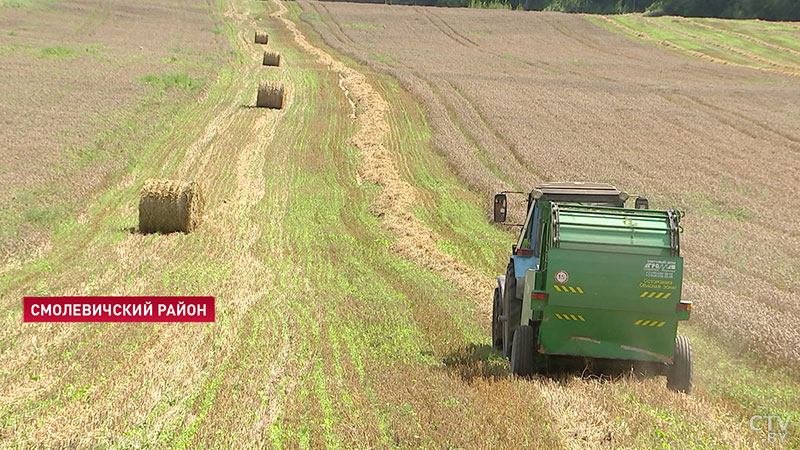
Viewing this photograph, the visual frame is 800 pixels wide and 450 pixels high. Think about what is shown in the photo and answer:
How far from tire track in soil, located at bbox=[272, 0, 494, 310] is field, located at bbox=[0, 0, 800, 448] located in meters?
0.11

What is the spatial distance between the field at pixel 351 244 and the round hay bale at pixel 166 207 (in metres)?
0.55

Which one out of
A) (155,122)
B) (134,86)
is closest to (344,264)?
(155,122)

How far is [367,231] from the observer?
19.1 meters

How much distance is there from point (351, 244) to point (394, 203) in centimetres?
378

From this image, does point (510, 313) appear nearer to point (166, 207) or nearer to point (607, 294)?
point (607, 294)

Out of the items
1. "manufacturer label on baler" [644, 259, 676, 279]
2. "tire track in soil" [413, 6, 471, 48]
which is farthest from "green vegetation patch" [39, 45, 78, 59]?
"manufacturer label on baler" [644, 259, 676, 279]

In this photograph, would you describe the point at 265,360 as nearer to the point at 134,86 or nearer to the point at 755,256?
the point at 755,256

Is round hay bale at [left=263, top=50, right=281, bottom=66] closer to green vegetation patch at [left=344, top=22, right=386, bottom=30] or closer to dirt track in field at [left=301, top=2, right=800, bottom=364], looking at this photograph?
dirt track in field at [left=301, top=2, right=800, bottom=364]

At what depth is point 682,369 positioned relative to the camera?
32.8 ft

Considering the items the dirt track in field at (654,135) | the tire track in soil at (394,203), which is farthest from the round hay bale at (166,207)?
the dirt track in field at (654,135)

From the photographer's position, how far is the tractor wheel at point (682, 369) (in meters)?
9.98

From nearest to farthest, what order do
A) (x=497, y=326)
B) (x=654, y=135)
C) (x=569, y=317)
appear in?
(x=569, y=317) < (x=497, y=326) < (x=654, y=135)

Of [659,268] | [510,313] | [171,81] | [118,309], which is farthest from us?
[171,81]

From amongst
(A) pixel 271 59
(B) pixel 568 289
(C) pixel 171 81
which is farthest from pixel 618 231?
(A) pixel 271 59
